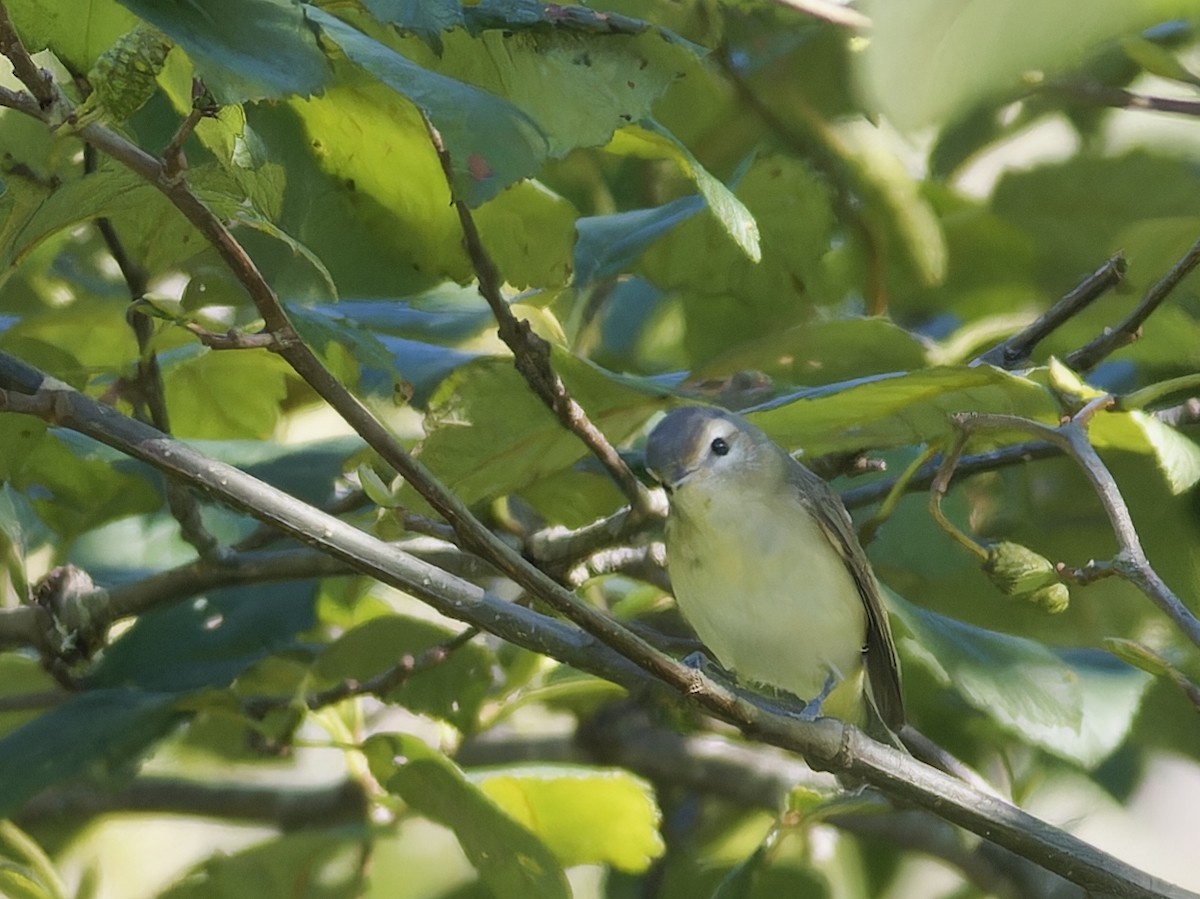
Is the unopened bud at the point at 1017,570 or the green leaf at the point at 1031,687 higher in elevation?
the unopened bud at the point at 1017,570

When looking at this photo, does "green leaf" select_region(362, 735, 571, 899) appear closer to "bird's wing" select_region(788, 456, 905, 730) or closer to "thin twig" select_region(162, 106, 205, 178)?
"bird's wing" select_region(788, 456, 905, 730)

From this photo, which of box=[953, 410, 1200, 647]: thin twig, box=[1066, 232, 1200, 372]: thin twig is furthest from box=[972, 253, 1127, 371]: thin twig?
box=[953, 410, 1200, 647]: thin twig

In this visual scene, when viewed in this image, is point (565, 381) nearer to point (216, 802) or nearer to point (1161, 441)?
point (1161, 441)

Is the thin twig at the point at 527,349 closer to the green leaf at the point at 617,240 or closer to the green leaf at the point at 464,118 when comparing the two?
the green leaf at the point at 464,118

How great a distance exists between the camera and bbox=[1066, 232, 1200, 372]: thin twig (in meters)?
1.05

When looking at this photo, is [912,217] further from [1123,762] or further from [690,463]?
[1123,762]

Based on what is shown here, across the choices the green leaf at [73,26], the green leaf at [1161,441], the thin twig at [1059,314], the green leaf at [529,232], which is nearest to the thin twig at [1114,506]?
the green leaf at [1161,441]

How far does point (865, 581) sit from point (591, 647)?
2.05 ft

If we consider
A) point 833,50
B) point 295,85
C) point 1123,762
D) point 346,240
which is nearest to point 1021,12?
point 295,85

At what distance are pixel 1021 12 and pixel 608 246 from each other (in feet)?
2.82

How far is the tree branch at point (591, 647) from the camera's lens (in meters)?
0.77

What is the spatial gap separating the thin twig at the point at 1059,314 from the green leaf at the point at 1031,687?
245mm

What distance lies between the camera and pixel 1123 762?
1.67 m

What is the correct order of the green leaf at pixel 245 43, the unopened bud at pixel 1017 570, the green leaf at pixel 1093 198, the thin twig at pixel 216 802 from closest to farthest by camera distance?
the green leaf at pixel 245 43, the unopened bud at pixel 1017 570, the green leaf at pixel 1093 198, the thin twig at pixel 216 802
